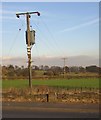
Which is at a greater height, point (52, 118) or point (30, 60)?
point (30, 60)

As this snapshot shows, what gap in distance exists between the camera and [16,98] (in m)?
22.4

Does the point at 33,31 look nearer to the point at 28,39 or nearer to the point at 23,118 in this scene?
the point at 28,39

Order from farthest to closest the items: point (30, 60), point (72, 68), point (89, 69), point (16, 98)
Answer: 1. point (72, 68)
2. point (89, 69)
3. point (30, 60)
4. point (16, 98)

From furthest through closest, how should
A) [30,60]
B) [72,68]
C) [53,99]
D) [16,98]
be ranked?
[72,68] → [30,60] → [16,98] → [53,99]

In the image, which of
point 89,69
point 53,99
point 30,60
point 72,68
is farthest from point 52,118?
point 72,68

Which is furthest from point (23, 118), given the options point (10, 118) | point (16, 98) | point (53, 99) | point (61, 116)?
point (16, 98)

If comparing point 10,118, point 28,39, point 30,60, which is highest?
point 28,39

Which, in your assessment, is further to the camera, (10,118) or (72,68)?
(72,68)

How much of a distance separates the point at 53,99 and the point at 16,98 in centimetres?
288

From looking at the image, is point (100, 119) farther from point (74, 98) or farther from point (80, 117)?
point (74, 98)

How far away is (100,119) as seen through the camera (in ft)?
39.0

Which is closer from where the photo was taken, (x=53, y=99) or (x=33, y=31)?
(x=53, y=99)

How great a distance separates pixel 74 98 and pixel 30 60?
758 centimetres

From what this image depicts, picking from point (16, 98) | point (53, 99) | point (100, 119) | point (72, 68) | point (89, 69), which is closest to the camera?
point (100, 119)
